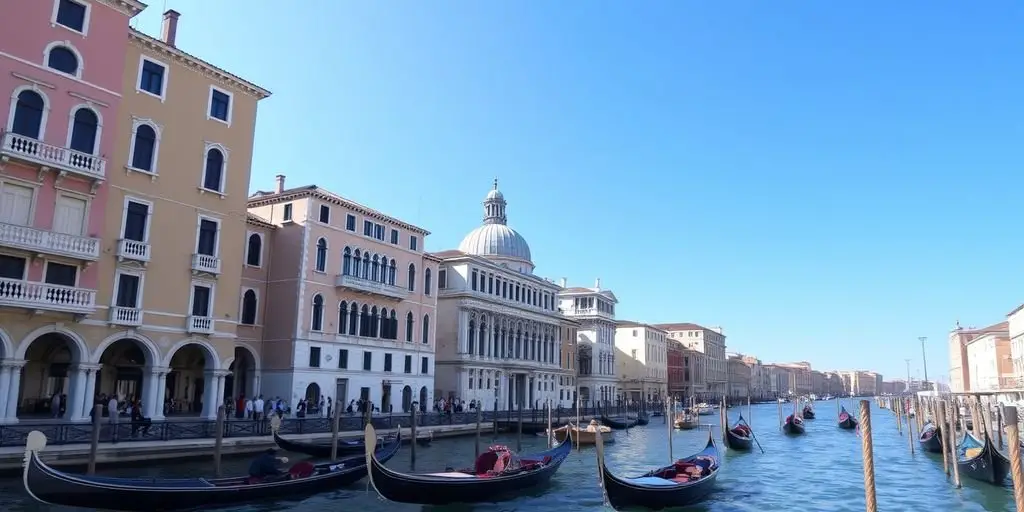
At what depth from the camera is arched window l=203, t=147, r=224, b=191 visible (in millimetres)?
21797

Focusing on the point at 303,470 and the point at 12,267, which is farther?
the point at 12,267

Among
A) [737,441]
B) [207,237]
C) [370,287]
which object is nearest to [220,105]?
[207,237]

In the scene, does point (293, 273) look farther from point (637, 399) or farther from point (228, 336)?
point (637, 399)

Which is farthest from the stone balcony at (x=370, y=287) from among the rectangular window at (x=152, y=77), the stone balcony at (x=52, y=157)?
the stone balcony at (x=52, y=157)

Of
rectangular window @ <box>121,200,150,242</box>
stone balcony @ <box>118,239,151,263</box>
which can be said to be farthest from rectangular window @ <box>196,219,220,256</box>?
stone balcony @ <box>118,239,151,263</box>

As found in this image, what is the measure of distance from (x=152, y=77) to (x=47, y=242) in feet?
19.6

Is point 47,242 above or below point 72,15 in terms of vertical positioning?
below

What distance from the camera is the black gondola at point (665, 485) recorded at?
1313cm

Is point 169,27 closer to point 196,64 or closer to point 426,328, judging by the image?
point 196,64

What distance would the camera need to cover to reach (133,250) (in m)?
19.3

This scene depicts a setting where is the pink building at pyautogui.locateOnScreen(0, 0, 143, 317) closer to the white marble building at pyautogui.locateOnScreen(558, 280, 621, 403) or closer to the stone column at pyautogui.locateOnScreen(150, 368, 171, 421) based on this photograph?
the stone column at pyautogui.locateOnScreen(150, 368, 171, 421)

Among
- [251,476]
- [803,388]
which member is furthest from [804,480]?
[803,388]

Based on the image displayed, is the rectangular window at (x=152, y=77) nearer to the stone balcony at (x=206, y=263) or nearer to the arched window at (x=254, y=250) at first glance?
the stone balcony at (x=206, y=263)

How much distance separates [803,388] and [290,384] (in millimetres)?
150561
